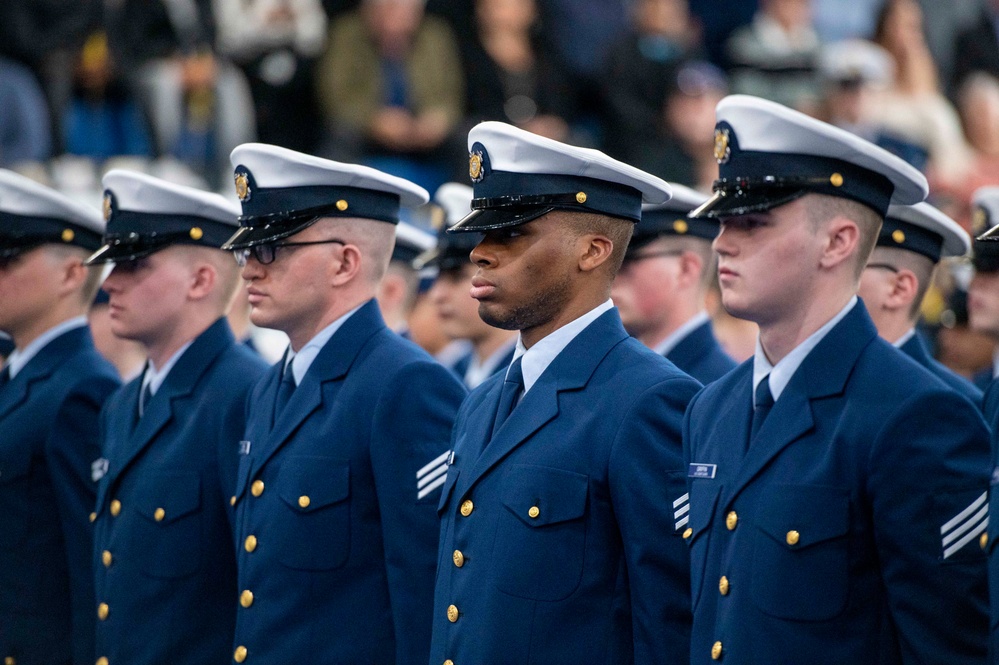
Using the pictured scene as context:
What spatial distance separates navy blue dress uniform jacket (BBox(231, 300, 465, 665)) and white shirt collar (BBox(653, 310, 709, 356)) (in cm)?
133

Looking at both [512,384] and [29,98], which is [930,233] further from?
[29,98]

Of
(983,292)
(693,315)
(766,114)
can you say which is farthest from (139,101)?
(766,114)

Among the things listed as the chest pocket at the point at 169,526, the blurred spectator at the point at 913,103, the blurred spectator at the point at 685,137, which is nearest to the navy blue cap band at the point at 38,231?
the chest pocket at the point at 169,526

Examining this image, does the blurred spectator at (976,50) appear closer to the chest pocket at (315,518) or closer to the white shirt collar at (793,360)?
the chest pocket at (315,518)

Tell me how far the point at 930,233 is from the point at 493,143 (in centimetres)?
160

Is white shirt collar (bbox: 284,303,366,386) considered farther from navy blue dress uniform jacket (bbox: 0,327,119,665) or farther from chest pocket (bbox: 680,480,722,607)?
chest pocket (bbox: 680,480,722,607)

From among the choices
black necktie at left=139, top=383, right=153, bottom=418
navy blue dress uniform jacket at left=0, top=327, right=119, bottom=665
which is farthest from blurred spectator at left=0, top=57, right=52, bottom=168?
black necktie at left=139, top=383, right=153, bottom=418

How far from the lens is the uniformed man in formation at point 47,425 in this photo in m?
4.53

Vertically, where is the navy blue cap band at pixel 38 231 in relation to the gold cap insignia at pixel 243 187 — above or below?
below

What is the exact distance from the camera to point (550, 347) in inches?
131

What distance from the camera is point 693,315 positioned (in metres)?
5.07

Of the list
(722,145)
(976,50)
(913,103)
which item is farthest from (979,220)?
(976,50)

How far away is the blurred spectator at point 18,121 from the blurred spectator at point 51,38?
0.17m

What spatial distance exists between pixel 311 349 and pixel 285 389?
0.13 meters
